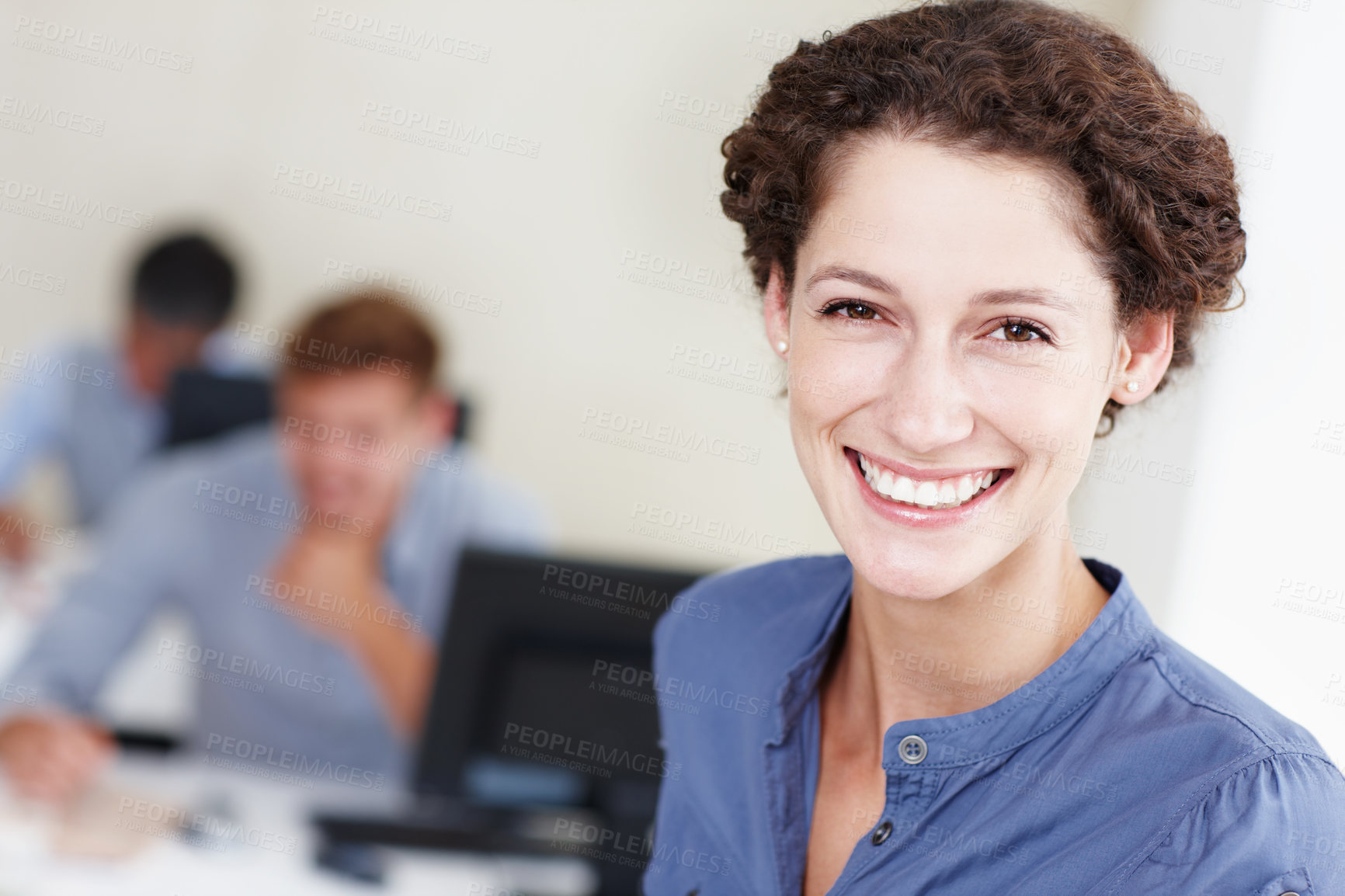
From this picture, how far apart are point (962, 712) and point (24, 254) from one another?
443cm

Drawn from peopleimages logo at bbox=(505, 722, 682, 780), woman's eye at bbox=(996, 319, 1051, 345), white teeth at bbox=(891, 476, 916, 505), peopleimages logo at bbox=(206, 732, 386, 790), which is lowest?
peopleimages logo at bbox=(206, 732, 386, 790)

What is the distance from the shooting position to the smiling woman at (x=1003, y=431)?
920mm

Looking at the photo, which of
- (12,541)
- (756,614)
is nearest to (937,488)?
(756,614)

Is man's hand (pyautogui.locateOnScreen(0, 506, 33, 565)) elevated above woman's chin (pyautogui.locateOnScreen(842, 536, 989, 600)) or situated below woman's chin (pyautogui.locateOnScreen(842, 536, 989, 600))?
below

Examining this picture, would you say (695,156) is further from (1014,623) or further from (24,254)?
(1014,623)

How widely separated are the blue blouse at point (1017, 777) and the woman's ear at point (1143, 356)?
0.59ft

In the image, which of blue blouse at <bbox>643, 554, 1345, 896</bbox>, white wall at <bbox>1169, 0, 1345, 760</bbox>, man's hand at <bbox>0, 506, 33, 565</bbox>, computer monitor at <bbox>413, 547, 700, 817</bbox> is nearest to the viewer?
blue blouse at <bbox>643, 554, 1345, 896</bbox>

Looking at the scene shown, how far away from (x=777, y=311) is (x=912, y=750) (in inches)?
18.7

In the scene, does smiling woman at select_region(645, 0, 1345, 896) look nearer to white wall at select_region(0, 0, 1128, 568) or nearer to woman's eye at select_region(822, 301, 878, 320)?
woman's eye at select_region(822, 301, 878, 320)

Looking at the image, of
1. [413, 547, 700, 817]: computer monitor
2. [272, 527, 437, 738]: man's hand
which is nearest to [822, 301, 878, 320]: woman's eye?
[413, 547, 700, 817]: computer monitor

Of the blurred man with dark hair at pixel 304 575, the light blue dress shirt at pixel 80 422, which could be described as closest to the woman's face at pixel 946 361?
the blurred man with dark hair at pixel 304 575

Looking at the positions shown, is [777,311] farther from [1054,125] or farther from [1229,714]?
[1229,714]

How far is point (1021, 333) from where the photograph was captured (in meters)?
0.99

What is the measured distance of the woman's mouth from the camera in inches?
40.8
